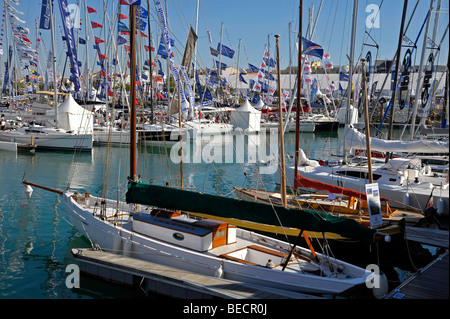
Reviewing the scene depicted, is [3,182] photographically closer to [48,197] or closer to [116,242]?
[48,197]

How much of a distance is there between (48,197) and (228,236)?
14.8 m

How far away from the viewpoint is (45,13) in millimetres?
40906

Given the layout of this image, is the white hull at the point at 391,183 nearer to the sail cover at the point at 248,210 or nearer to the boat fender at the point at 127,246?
the sail cover at the point at 248,210

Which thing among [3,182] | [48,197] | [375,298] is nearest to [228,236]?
[375,298]

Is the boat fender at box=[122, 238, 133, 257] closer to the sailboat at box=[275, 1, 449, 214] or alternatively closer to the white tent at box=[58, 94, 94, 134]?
the sailboat at box=[275, 1, 449, 214]

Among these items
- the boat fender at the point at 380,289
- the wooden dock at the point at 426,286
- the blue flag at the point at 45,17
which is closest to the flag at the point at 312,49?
the wooden dock at the point at 426,286

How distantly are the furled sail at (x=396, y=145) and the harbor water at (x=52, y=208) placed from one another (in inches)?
249

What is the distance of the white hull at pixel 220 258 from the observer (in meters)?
12.0

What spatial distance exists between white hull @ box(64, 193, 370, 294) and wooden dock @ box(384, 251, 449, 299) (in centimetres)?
100

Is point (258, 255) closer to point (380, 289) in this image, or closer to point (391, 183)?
point (380, 289)

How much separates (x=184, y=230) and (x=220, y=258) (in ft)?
4.95

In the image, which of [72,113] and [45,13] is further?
[72,113]

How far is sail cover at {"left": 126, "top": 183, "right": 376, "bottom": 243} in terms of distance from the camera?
1204 centimetres

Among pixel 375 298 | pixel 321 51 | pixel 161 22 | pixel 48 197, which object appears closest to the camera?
pixel 375 298
